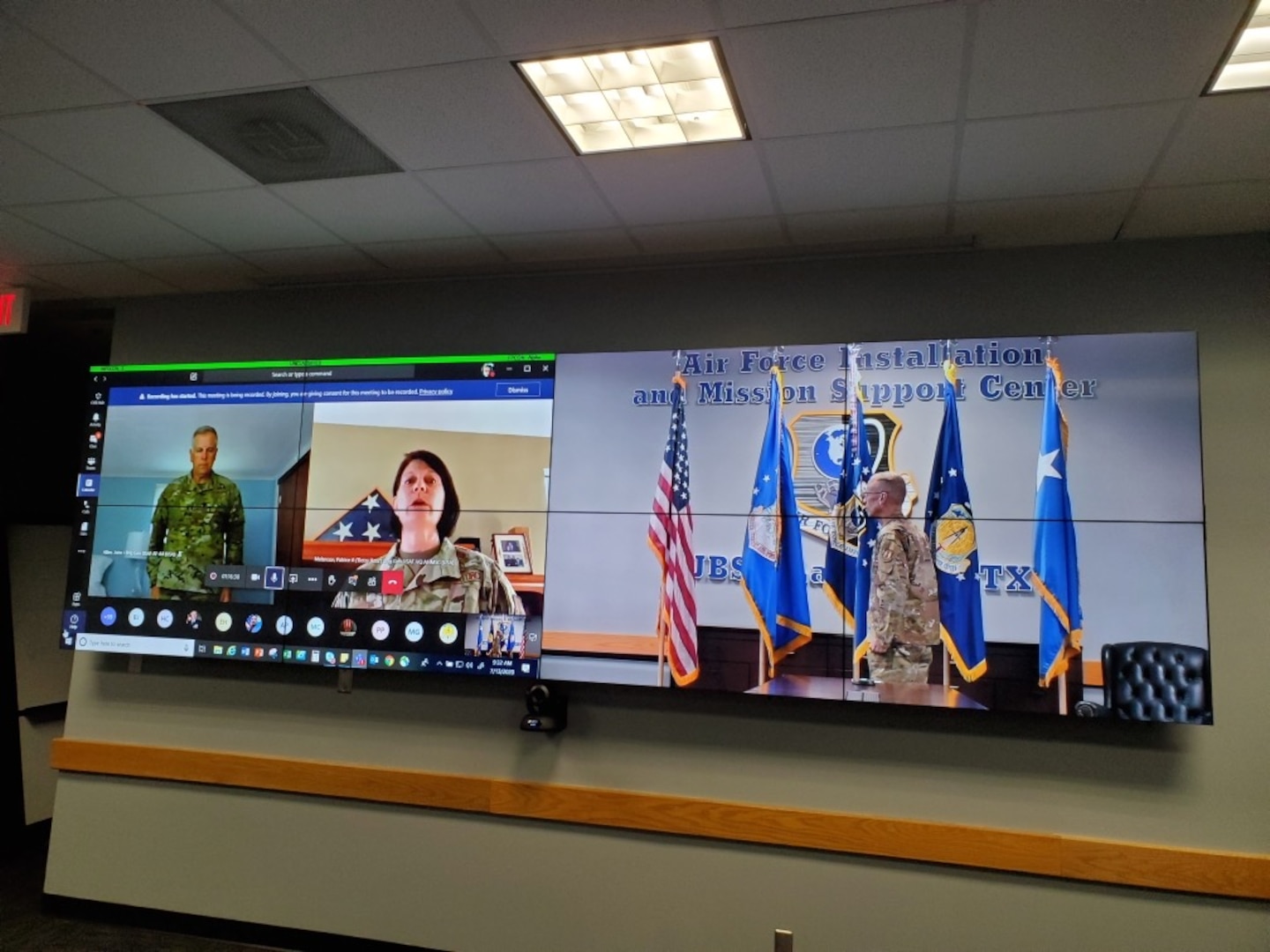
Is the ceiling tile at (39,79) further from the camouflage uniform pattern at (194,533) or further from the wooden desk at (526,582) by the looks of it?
the wooden desk at (526,582)

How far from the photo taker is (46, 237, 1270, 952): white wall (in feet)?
9.32

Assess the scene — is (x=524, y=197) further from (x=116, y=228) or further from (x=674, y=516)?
(x=116, y=228)

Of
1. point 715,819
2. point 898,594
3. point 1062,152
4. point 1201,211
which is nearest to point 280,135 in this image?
point 1062,152

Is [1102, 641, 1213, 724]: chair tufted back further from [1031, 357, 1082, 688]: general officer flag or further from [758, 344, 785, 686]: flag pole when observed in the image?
[758, 344, 785, 686]: flag pole

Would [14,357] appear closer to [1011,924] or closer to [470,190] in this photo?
[470,190]

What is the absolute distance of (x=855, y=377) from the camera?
3.08 meters

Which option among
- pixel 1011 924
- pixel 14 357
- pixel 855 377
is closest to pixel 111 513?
pixel 14 357

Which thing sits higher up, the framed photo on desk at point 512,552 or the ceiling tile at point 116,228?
the ceiling tile at point 116,228

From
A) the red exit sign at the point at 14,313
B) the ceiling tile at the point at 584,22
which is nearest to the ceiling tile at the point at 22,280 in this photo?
the red exit sign at the point at 14,313

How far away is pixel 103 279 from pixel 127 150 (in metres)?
1.59

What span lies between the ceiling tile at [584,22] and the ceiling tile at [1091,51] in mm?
708

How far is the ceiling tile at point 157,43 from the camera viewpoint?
79.3 inches

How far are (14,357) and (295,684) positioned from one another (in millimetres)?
3422

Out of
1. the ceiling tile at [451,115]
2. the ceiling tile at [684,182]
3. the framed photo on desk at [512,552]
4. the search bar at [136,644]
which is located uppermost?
the ceiling tile at [451,115]
